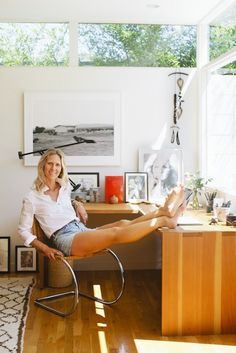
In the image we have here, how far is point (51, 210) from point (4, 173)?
119 cm

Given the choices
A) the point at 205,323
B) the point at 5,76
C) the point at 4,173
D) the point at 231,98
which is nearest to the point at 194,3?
the point at 231,98

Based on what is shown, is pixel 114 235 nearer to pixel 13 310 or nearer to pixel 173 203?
pixel 173 203

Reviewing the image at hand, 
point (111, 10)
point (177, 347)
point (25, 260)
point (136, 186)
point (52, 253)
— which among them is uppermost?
point (111, 10)

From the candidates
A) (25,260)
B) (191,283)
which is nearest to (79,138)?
(25,260)

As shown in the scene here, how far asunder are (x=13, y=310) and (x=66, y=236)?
0.68 m

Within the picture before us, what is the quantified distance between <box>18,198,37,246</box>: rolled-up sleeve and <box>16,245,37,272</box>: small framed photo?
118 cm

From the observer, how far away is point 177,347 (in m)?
3.15

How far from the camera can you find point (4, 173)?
4.97 metres

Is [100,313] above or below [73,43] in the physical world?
below

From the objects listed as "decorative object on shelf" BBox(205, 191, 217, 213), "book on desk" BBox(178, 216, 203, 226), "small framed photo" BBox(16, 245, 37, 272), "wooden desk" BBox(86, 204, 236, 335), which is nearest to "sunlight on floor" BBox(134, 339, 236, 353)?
"wooden desk" BBox(86, 204, 236, 335)

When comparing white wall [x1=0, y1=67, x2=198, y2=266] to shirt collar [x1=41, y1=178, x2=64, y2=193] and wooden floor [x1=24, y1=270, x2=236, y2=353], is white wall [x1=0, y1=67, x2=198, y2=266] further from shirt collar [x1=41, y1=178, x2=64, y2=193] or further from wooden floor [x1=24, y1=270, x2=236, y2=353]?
wooden floor [x1=24, y1=270, x2=236, y2=353]

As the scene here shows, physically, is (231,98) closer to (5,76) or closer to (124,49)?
(124,49)

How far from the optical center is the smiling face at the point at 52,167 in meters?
4.00

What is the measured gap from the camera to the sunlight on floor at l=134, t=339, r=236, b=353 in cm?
309
